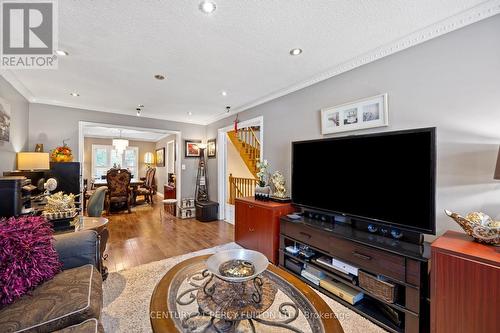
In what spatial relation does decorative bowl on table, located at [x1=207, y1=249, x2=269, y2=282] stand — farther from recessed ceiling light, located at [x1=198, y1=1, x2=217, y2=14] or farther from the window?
the window

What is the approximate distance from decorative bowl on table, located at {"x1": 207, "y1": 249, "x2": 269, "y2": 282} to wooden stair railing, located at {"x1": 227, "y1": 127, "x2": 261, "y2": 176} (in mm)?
3175

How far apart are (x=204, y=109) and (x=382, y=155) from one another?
3.39 m

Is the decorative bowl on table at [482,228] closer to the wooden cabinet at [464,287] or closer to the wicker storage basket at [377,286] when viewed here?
the wooden cabinet at [464,287]

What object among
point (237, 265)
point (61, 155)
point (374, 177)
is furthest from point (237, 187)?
point (237, 265)

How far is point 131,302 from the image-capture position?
6.43 feet

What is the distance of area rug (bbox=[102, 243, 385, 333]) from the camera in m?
1.68

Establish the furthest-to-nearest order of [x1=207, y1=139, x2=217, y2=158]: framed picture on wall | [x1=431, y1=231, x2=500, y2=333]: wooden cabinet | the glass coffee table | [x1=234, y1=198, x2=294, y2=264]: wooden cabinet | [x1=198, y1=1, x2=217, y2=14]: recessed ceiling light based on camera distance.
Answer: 1. [x1=207, y1=139, x2=217, y2=158]: framed picture on wall
2. [x1=234, y1=198, x2=294, y2=264]: wooden cabinet
3. [x1=198, y1=1, x2=217, y2=14]: recessed ceiling light
4. [x1=431, y1=231, x2=500, y2=333]: wooden cabinet
5. the glass coffee table

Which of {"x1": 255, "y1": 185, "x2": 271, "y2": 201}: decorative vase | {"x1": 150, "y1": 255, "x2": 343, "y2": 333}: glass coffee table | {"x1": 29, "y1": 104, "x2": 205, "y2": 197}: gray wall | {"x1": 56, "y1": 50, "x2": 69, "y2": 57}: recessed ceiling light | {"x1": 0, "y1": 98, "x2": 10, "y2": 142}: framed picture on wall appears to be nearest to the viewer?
{"x1": 150, "y1": 255, "x2": 343, "y2": 333}: glass coffee table

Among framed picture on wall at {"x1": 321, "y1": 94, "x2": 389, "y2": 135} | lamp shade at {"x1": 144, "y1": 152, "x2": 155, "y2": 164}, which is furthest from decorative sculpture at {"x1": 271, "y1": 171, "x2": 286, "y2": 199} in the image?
lamp shade at {"x1": 144, "y1": 152, "x2": 155, "y2": 164}

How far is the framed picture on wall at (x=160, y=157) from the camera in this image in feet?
27.4

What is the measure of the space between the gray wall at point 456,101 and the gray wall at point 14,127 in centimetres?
432

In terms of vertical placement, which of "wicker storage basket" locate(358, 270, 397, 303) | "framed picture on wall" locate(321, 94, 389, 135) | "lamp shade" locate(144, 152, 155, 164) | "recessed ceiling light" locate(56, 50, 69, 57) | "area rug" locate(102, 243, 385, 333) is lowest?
"area rug" locate(102, 243, 385, 333)

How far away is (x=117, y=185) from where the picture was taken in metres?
5.39

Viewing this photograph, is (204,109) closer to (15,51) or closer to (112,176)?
(15,51)
